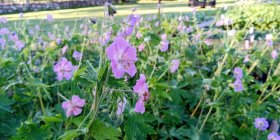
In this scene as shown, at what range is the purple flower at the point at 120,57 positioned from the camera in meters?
0.72

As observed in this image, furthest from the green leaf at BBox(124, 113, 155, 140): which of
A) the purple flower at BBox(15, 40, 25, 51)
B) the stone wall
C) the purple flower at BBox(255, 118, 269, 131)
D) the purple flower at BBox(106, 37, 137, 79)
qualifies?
the stone wall

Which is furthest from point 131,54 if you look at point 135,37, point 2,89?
point 135,37

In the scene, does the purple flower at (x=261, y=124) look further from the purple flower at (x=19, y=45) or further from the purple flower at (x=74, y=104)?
the purple flower at (x=19, y=45)

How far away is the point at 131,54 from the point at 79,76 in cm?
15

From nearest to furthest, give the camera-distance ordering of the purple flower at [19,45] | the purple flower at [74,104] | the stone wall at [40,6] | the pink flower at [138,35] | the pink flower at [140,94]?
the pink flower at [140,94], the purple flower at [74,104], the purple flower at [19,45], the pink flower at [138,35], the stone wall at [40,6]

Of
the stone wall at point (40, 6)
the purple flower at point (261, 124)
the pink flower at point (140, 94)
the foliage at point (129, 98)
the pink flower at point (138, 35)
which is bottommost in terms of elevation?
the stone wall at point (40, 6)

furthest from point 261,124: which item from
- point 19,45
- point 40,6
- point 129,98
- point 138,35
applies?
point 40,6

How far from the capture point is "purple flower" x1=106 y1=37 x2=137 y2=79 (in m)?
0.72

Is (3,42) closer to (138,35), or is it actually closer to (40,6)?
(138,35)

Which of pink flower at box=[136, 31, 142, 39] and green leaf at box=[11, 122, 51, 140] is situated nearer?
green leaf at box=[11, 122, 51, 140]

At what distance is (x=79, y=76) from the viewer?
84 centimetres

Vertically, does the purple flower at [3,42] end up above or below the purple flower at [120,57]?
below

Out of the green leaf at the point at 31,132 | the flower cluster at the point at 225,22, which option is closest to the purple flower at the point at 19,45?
the green leaf at the point at 31,132

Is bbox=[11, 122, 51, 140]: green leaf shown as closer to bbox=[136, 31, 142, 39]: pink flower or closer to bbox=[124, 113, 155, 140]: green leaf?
bbox=[124, 113, 155, 140]: green leaf
